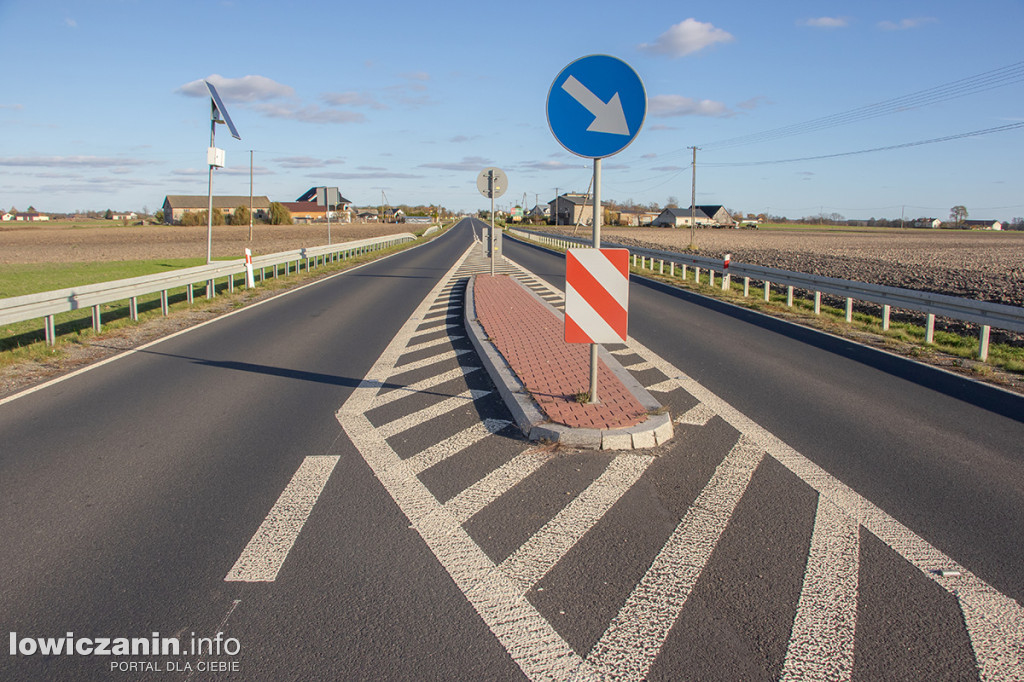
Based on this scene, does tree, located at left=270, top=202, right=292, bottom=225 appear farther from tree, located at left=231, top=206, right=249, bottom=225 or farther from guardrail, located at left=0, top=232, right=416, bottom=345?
guardrail, located at left=0, top=232, right=416, bottom=345

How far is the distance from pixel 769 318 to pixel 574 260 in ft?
30.2

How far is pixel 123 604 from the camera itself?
339 cm

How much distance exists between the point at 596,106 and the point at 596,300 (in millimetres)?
1639

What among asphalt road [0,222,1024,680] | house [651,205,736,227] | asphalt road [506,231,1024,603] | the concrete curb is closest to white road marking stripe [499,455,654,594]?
asphalt road [0,222,1024,680]

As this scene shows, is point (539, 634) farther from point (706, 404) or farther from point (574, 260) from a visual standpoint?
point (706, 404)

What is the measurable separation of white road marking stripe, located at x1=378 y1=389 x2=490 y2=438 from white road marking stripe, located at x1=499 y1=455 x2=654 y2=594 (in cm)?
195

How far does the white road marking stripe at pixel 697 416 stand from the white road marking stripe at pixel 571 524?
1.16 metres

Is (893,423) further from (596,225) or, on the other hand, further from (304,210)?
(304,210)

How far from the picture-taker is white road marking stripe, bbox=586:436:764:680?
2992mm

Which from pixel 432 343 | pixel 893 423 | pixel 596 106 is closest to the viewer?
pixel 596 106

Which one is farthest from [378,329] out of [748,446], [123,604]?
[123,604]

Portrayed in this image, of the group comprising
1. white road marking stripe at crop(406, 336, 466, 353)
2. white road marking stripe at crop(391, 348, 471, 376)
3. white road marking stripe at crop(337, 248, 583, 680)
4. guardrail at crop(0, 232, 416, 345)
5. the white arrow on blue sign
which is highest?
the white arrow on blue sign

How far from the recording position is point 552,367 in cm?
810

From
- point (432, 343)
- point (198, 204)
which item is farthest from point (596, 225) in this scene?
point (198, 204)
